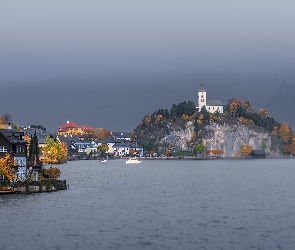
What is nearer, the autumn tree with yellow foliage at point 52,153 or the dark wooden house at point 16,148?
the dark wooden house at point 16,148

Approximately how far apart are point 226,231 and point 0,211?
54.4 ft

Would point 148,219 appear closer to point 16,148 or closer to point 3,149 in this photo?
point 3,149

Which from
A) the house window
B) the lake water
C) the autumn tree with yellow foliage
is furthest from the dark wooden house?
the autumn tree with yellow foliage

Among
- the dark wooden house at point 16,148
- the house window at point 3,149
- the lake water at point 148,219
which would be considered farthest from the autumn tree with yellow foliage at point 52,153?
the lake water at point 148,219

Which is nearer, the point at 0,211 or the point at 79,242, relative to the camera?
the point at 79,242

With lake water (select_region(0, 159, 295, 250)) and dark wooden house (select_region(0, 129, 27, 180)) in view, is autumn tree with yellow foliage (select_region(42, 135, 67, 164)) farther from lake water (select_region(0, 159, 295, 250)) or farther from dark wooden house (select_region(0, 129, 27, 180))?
lake water (select_region(0, 159, 295, 250))

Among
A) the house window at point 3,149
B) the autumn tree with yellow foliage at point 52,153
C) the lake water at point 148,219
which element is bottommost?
the lake water at point 148,219

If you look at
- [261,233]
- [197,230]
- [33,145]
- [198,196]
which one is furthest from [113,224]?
[33,145]

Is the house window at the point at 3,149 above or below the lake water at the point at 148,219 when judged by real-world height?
above

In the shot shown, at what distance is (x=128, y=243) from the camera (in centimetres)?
4119

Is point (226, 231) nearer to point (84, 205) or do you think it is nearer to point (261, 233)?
point (261, 233)

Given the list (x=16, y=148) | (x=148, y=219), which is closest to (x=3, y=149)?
(x=16, y=148)

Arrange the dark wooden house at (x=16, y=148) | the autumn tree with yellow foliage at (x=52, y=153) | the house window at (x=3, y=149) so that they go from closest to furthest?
the house window at (x=3, y=149) → the dark wooden house at (x=16, y=148) → the autumn tree with yellow foliage at (x=52, y=153)

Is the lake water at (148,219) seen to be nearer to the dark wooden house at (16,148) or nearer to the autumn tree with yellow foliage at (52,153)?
the dark wooden house at (16,148)
